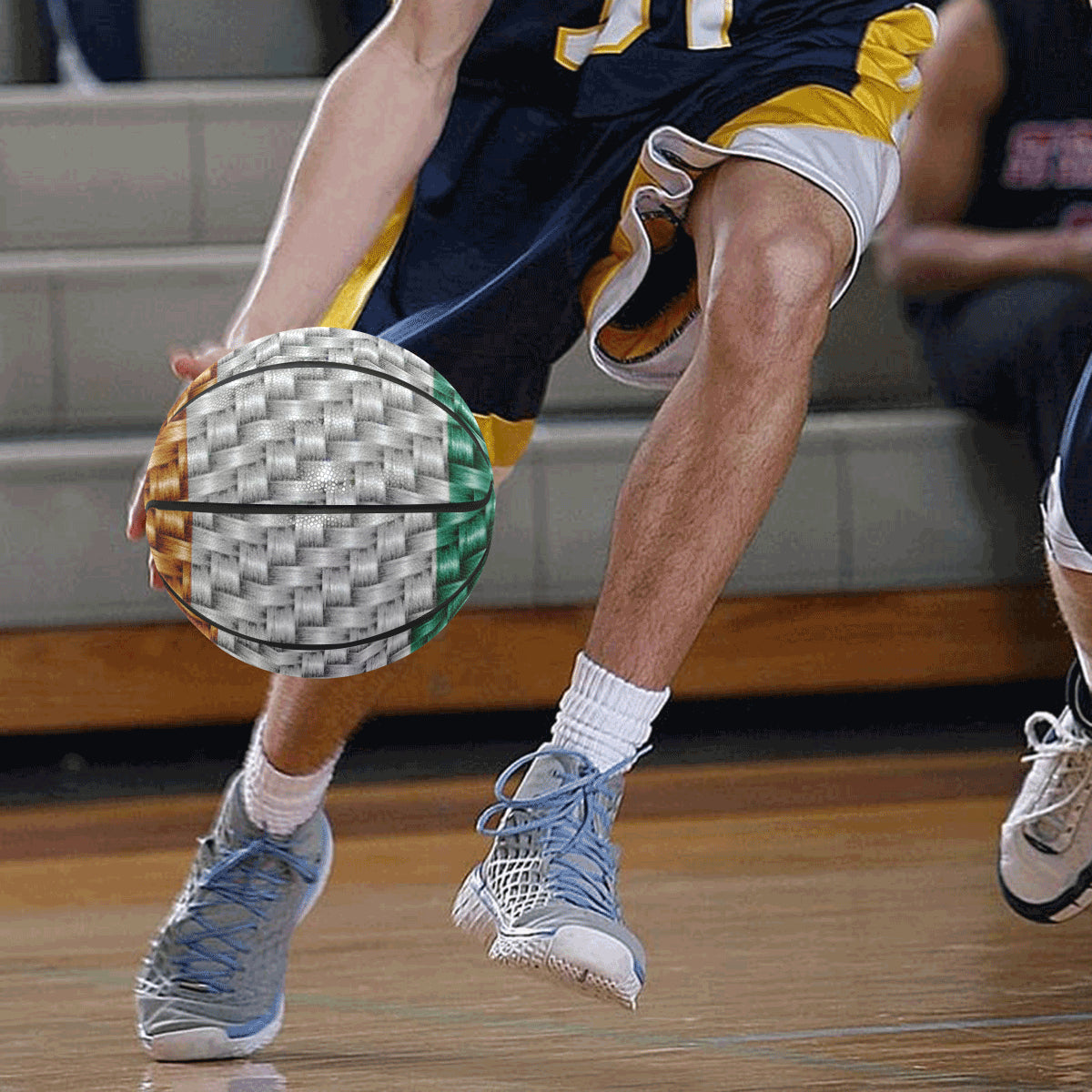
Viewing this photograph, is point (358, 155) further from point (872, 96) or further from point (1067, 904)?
point (1067, 904)

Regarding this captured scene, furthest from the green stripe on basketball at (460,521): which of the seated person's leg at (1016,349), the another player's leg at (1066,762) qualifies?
the seated person's leg at (1016,349)

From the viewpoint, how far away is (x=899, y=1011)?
130cm

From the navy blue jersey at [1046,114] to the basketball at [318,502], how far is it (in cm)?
167

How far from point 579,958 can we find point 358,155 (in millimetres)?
494

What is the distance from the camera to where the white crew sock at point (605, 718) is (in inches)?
46.8

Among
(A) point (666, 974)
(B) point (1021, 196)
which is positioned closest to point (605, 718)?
(A) point (666, 974)

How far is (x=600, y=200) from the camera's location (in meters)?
1.38

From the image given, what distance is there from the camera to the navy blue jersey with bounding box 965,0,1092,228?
264 cm

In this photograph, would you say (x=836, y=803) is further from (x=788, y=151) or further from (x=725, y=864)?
(x=788, y=151)

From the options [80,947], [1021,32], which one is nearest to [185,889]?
[80,947]

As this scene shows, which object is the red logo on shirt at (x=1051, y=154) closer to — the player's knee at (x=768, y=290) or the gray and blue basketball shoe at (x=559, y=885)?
the player's knee at (x=768, y=290)

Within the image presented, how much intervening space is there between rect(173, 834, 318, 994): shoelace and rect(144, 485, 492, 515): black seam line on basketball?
12.6 inches

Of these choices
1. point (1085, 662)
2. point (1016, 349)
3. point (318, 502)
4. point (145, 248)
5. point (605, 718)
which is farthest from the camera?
point (145, 248)

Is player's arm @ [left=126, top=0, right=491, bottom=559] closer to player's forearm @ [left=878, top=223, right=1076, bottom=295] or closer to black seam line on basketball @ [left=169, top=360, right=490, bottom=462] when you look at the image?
black seam line on basketball @ [left=169, top=360, right=490, bottom=462]
